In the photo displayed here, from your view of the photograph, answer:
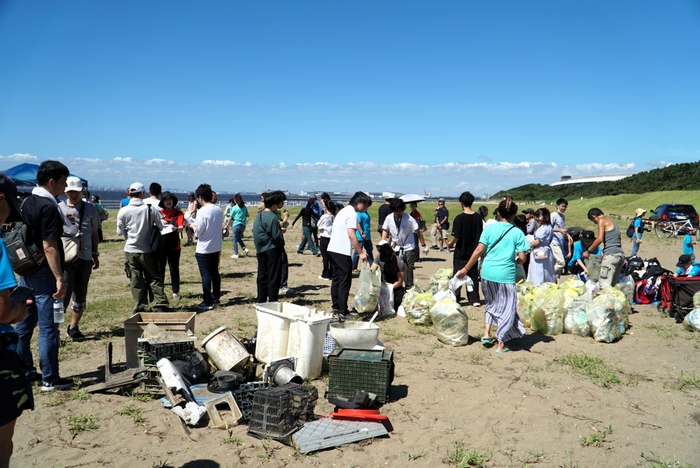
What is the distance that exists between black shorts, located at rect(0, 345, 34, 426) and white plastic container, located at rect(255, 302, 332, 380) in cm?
264

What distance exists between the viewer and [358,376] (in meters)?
4.54

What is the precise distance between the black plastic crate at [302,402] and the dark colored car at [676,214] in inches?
913

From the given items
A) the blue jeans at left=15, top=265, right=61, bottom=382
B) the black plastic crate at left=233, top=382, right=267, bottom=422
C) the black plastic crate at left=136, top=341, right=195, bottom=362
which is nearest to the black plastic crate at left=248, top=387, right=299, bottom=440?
the black plastic crate at left=233, top=382, right=267, bottom=422

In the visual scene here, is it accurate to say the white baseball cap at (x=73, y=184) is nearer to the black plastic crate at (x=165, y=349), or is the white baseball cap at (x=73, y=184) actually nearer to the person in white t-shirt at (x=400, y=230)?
the black plastic crate at (x=165, y=349)

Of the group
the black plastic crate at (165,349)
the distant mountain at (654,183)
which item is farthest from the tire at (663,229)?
the black plastic crate at (165,349)

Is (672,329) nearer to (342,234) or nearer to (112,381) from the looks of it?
(342,234)

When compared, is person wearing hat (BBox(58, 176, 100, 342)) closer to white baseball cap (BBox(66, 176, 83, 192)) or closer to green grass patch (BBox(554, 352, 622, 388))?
white baseball cap (BBox(66, 176, 83, 192))

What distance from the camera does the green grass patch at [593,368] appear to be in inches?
204

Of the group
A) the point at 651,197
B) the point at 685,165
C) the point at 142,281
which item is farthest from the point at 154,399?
the point at 685,165

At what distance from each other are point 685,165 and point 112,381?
5692 centimetres

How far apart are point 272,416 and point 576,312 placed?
189 inches

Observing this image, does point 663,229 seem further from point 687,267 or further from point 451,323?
point 451,323

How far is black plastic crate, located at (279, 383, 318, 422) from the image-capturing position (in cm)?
405

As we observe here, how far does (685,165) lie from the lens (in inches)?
1914
